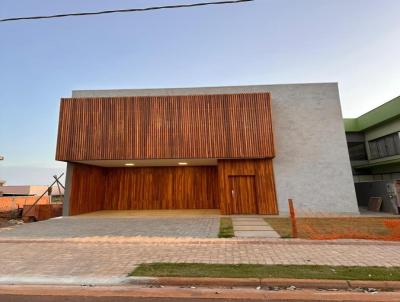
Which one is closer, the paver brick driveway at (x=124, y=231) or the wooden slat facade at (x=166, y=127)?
the paver brick driveway at (x=124, y=231)

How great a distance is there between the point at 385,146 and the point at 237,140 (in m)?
14.0

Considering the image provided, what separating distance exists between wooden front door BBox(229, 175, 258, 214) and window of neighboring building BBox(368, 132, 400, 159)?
40.4 feet

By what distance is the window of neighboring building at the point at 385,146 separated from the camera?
55.2 feet

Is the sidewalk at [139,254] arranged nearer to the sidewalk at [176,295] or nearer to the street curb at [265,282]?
the sidewalk at [176,295]

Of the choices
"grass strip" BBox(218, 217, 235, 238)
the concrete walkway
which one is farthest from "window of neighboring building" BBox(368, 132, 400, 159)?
"grass strip" BBox(218, 217, 235, 238)

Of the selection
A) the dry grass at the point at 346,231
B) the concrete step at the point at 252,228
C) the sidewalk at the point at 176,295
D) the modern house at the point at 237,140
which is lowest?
the sidewalk at the point at 176,295

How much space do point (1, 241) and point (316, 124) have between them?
14.9m

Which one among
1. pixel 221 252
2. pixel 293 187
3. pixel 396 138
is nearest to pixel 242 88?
pixel 293 187

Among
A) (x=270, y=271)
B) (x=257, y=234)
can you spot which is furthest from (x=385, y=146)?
(x=270, y=271)

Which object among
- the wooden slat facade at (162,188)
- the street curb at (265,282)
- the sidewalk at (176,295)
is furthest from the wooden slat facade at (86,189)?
the street curb at (265,282)

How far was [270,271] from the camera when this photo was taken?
4.21 metres

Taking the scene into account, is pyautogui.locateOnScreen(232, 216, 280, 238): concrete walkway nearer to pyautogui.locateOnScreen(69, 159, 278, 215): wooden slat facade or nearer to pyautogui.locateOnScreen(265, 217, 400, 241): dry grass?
pyautogui.locateOnScreen(265, 217, 400, 241): dry grass

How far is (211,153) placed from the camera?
39.8 ft

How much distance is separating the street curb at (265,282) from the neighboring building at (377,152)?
36.5ft
